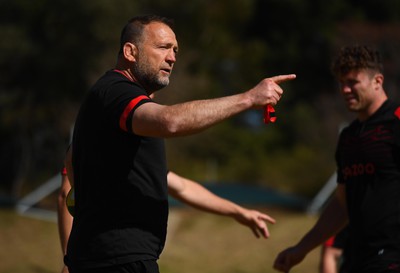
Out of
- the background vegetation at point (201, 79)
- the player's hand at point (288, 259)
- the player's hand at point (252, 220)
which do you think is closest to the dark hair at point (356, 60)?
the player's hand at point (252, 220)

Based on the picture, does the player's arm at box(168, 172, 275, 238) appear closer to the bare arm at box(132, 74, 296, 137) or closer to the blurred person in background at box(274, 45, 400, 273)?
the blurred person in background at box(274, 45, 400, 273)

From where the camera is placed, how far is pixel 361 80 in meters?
6.05

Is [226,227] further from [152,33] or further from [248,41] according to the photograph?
[248,41]

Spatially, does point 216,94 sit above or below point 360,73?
below

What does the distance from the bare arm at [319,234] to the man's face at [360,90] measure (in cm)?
56

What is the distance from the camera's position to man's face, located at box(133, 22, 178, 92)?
469cm

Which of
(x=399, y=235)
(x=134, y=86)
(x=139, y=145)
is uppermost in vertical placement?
(x=134, y=86)

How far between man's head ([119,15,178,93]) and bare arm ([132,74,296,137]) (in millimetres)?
483

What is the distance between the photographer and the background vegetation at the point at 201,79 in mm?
29203

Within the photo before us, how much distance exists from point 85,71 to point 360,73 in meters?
26.0

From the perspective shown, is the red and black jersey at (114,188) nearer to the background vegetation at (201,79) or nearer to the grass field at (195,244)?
the grass field at (195,244)

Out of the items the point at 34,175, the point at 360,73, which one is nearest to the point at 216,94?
the point at 34,175

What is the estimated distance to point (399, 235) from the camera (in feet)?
18.9

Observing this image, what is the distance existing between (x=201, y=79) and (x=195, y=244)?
15501mm
